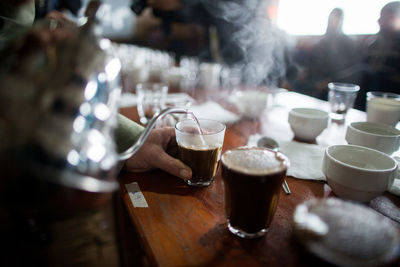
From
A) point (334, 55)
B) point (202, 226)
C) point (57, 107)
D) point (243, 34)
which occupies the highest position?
point (243, 34)

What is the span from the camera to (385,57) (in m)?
3.95

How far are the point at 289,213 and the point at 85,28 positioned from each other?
0.75 metres

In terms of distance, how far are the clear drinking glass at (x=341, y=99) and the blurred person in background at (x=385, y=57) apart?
Answer: 2.13 m

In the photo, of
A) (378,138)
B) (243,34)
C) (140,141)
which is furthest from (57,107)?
(243,34)

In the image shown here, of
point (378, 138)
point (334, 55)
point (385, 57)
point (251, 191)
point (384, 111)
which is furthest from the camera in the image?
point (334, 55)

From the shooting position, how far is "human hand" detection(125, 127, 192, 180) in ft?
3.26

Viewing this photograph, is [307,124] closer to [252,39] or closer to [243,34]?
[252,39]

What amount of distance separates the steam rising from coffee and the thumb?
2027mm

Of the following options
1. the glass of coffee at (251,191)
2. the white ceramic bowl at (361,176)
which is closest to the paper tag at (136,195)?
the glass of coffee at (251,191)

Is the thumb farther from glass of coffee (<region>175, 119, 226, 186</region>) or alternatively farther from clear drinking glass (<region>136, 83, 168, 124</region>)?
clear drinking glass (<region>136, 83, 168, 124</region>)

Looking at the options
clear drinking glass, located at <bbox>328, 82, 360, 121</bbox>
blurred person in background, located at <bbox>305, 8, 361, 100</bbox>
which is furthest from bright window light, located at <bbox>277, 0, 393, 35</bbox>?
clear drinking glass, located at <bbox>328, 82, 360, 121</bbox>

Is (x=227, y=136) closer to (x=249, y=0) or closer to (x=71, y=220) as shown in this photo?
(x=71, y=220)

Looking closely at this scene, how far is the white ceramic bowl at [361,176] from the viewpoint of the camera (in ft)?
2.61

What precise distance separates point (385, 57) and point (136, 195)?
14.6ft
